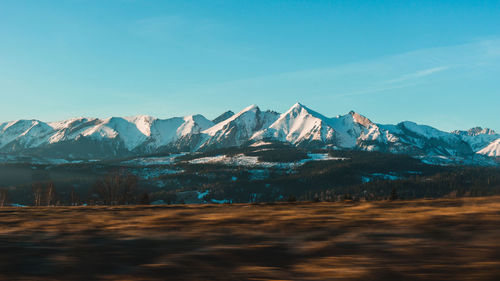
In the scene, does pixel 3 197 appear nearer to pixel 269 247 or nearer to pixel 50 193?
pixel 50 193

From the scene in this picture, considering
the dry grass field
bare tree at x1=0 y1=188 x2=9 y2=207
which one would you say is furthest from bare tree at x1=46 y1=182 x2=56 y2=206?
the dry grass field

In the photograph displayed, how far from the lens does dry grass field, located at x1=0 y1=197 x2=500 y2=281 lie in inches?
206

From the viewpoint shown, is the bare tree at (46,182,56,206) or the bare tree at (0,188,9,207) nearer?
the bare tree at (46,182,56,206)

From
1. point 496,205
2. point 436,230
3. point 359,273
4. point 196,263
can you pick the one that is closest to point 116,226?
point 196,263

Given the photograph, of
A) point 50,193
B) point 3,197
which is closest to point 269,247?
point 50,193

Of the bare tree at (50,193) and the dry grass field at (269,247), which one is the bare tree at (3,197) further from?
the dry grass field at (269,247)

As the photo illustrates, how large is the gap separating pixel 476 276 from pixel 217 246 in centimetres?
365

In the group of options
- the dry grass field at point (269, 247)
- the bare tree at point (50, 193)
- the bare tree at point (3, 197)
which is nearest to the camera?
the dry grass field at point (269, 247)

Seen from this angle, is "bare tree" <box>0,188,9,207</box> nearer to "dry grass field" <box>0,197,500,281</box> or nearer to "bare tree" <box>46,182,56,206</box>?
"bare tree" <box>46,182,56,206</box>

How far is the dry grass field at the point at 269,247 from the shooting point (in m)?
5.22

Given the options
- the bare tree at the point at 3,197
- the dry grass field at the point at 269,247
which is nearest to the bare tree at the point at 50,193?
the bare tree at the point at 3,197

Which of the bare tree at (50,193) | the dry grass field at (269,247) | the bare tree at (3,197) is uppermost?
the dry grass field at (269,247)

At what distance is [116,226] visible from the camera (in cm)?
867

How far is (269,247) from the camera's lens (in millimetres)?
6418
